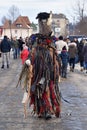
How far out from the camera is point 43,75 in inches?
450

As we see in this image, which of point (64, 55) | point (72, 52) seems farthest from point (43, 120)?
point (72, 52)

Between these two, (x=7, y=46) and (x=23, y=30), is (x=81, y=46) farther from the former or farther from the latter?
(x=23, y=30)

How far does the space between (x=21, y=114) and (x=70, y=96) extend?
4.00m

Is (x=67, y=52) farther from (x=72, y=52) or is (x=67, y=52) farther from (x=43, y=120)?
(x=43, y=120)

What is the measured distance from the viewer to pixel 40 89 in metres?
11.4

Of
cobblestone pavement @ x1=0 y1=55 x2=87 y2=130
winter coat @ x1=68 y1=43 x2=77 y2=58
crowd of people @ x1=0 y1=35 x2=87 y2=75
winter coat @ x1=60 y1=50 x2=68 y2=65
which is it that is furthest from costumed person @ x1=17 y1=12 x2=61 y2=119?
winter coat @ x1=68 y1=43 x2=77 y2=58

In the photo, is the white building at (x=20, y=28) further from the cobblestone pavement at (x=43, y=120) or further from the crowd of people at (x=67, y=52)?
the cobblestone pavement at (x=43, y=120)

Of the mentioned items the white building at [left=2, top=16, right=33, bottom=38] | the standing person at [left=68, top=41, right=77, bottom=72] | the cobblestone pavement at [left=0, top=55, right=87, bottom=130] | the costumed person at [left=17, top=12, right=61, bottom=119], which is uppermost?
the costumed person at [left=17, top=12, right=61, bottom=119]

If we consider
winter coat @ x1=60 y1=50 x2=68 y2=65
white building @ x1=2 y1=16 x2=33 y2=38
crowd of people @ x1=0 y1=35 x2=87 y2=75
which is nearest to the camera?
crowd of people @ x1=0 y1=35 x2=87 y2=75

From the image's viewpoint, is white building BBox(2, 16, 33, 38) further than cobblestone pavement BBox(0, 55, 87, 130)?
Yes

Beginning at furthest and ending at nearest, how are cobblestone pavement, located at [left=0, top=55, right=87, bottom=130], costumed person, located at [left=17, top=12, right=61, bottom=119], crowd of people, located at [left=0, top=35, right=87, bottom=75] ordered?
crowd of people, located at [left=0, top=35, right=87, bottom=75] < costumed person, located at [left=17, top=12, right=61, bottom=119] < cobblestone pavement, located at [left=0, top=55, right=87, bottom=130]

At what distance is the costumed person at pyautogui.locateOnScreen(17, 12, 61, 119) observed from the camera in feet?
37.5

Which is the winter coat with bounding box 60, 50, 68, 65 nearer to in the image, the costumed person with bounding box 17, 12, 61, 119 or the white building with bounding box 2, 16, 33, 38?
the costumed person with bounding box 17, 12, 61, 119

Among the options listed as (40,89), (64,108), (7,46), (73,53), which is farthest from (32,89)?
(7,46)
